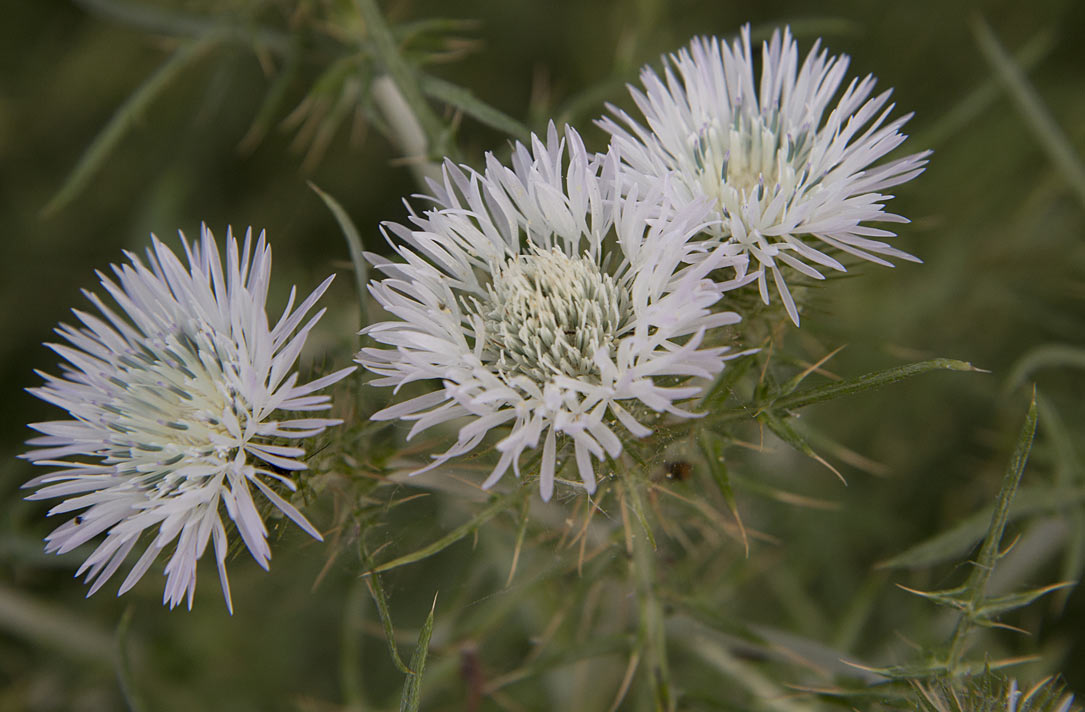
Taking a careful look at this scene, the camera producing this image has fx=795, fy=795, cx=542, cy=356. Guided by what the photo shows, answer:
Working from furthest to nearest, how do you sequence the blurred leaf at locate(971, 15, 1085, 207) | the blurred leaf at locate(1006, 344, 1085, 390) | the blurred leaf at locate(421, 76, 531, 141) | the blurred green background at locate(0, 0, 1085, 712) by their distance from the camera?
the blurred green background at locate(0, 0, 1085, 712)
the blurred leaf at locate(971, 15, 1085, 207)
the blurred leaf at locate(1006, 344, 1085, 390)
the blurred leaf at locate(421, 76, 531, 141)

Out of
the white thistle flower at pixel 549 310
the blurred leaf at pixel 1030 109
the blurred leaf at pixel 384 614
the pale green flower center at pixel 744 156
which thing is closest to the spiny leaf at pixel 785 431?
the white thistle flower at pixel 549 310

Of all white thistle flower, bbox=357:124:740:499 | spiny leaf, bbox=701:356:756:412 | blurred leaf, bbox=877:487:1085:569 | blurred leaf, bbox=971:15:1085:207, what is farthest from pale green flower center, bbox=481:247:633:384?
blurred leaf, bbox=971:15:1085:207

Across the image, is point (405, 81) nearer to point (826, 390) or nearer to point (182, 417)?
point (182, 417)

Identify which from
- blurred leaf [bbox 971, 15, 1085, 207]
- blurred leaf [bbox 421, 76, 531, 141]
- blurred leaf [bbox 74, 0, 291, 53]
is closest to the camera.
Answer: blurred leaf [bbox 421, 76, 531, 141]

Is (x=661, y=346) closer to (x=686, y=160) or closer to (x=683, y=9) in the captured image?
(x=686, y=160)

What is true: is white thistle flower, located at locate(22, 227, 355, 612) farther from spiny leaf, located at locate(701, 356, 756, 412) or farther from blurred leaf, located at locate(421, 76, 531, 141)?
spiny leaf, located at locate(701, 356, 756, 412)

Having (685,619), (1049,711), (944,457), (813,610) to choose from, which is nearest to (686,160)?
(685,619)

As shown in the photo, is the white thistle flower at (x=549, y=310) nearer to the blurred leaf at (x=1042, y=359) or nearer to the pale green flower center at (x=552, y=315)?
the pale green flower center at (x=552, y=315)
